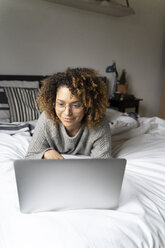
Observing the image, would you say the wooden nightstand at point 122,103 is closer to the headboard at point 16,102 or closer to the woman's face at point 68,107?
the headboard at point 16,102

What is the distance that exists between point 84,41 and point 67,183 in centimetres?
263

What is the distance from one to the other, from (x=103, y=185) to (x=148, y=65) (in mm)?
3493

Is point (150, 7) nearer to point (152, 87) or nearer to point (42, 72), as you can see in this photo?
point (152, 87)

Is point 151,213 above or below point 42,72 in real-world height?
below

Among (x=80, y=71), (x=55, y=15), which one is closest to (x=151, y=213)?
(x=80, y=71)

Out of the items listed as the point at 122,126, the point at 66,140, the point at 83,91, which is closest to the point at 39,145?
the point at 66,140

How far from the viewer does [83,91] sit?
39.6 inches

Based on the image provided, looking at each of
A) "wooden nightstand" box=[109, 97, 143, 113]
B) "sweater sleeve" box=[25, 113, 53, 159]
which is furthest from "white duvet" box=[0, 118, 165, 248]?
"wooden nightstand" box=[109, 97, 143, 113]

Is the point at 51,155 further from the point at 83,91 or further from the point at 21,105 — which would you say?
the point at 21,105

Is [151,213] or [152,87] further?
[152,87]

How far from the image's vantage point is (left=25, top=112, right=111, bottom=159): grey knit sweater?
1124 millimetres

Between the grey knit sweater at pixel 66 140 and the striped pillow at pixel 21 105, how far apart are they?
34.6 inches

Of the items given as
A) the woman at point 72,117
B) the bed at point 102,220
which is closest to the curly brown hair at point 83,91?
the woman at point 72,117

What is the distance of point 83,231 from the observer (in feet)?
2.14
